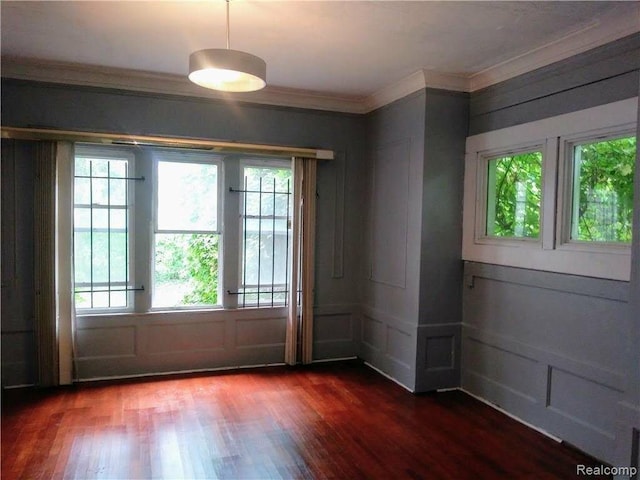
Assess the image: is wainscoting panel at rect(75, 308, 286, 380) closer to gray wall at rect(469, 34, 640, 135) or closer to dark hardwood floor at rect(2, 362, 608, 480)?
dark hardwood floor at rect(2, 362, 608, 480)

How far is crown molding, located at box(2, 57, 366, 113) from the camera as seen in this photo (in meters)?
3.93

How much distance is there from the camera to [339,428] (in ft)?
11.2

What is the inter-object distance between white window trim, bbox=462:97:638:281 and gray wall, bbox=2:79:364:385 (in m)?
1.32

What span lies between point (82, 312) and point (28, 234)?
31.4 inches

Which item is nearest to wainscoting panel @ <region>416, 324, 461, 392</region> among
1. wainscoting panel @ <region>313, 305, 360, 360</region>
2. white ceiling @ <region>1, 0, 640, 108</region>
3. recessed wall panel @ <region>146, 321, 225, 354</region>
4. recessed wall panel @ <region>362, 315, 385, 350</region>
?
recessed wall panel @ <region>362, 315, 385, 350</region>

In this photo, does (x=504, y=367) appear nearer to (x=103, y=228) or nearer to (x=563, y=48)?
(x=563, y=48)

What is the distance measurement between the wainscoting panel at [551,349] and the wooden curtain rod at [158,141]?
1883 millimetres

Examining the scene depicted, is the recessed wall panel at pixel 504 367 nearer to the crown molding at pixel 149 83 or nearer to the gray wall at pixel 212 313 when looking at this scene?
the gray wall at pixel 212 313

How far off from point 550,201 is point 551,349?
1.03m

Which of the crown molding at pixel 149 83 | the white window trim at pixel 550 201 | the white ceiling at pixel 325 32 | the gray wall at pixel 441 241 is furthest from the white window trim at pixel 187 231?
the white window trim at pixel 550 201

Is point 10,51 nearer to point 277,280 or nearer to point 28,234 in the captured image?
point 28,234

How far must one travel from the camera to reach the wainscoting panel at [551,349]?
2963mm

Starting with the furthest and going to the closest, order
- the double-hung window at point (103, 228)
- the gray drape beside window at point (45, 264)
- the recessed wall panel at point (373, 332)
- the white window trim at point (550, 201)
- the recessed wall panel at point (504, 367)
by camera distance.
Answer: the recessed wall panel at point (373, 332)
the double-hung window at point (103, 228)
the gray drape beside window at point (45, 264)
the recessed wall panel at point (504, 367)
the white window trim at point (550, 201)

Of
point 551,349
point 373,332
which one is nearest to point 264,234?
point 373,332
